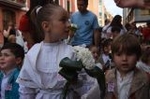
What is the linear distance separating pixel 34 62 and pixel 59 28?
354mm

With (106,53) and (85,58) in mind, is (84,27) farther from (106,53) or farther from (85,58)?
(85,58)

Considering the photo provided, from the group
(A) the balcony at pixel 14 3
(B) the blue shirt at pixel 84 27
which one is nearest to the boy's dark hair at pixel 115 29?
(B) the blue shirt at pixel 84 27

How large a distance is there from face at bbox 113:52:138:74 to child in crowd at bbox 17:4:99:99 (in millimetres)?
314

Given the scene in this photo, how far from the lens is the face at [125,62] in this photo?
368cm

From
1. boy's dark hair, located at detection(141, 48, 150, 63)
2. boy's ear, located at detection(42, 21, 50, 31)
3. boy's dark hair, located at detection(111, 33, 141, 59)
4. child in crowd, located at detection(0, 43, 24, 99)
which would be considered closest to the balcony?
boy's dark hair, located at detection(141, 48, 150, 63)

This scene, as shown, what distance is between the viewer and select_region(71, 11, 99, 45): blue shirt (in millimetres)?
8117

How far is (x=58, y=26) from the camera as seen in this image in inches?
148

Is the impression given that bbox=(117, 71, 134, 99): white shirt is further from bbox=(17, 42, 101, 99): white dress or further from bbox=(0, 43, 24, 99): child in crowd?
bbox=(0, 43, 24, 99): child in crowd

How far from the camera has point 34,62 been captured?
145 inches

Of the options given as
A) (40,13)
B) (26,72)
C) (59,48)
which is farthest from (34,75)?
(40,13)

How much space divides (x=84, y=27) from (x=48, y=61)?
14.7ft

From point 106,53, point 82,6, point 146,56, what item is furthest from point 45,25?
point 106,53

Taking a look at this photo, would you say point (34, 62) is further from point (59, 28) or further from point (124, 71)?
point (124, 71)

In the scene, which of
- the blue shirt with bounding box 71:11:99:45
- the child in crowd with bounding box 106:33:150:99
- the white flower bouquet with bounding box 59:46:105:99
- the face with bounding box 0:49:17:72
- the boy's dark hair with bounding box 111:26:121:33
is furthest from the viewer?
the boy's dark hair with bounding box 111:26:121:33
